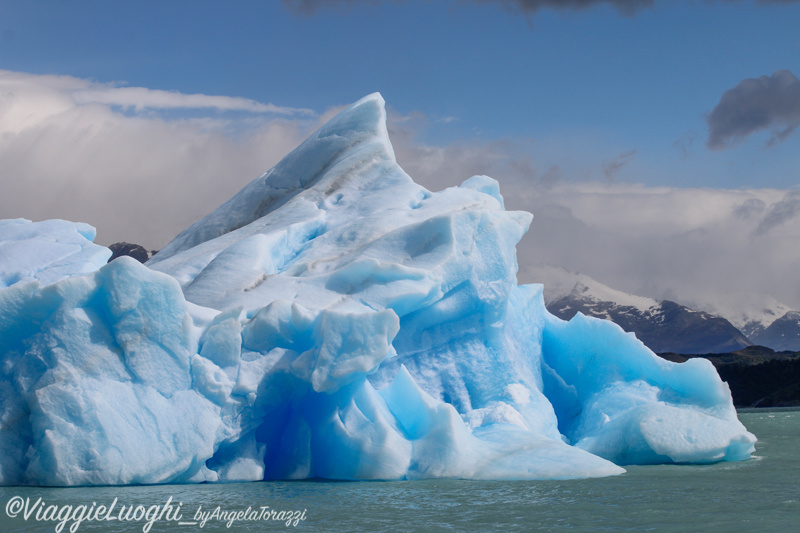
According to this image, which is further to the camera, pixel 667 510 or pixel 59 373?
pixel 59 373

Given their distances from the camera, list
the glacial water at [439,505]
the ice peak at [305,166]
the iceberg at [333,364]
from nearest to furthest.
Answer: the glacial water at [439,505], the iceberg at [333,364], the ice peak at [305,166]

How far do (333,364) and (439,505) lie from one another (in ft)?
6.84

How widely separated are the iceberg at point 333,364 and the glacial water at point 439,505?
0.45 m

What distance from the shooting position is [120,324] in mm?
7801

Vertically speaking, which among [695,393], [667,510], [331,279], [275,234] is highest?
[275,234]

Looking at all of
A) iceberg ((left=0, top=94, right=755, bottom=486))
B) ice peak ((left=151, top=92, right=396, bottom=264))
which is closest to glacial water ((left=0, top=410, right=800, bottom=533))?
iceberg ((left=0, top=94, right=755, bottom=486))

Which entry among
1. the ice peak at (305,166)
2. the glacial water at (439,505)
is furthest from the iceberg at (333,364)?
the ice peak at (305,166)

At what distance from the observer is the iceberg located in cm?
762

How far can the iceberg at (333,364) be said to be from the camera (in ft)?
25.0

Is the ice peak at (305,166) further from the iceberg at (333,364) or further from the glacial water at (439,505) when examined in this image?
the glacial water at (439,505)

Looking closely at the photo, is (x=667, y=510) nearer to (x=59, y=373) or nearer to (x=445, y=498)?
(x=445, y=498)

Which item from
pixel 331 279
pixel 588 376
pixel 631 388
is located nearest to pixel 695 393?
pixel 631 388

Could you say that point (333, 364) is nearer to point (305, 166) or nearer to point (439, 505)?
point (439, 505)

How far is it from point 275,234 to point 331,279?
1.76 m
